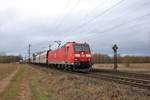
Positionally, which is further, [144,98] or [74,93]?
[74,93]

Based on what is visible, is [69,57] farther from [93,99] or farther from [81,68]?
[93,99]

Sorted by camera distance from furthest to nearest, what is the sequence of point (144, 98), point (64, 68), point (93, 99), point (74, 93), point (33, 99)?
point (64, 68) → point (33, 99) → point (74, 93) → point (93, 99) → point (144, 98)

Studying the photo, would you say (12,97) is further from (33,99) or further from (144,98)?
(144,98)

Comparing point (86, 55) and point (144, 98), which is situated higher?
point (86, 55)

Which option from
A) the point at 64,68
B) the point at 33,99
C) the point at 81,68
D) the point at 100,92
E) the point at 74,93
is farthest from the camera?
A: the point at 64,68

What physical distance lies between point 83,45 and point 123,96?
82.8 feet

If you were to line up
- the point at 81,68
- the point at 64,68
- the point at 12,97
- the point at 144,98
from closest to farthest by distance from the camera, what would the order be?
the point at 144,98 → the point at 12,97 → the point at 81,68 → the point at 64,68

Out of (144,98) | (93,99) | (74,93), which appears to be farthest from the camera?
(74,93)

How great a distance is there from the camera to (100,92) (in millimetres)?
12727

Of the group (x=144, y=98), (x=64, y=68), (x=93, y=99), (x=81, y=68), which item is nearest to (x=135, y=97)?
(x=144, y=98)

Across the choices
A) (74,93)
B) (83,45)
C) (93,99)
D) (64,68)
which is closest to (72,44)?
(83,45)

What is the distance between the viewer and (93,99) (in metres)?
11.6

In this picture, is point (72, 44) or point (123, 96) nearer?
point (123, 96)

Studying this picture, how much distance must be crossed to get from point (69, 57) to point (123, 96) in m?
24.7
